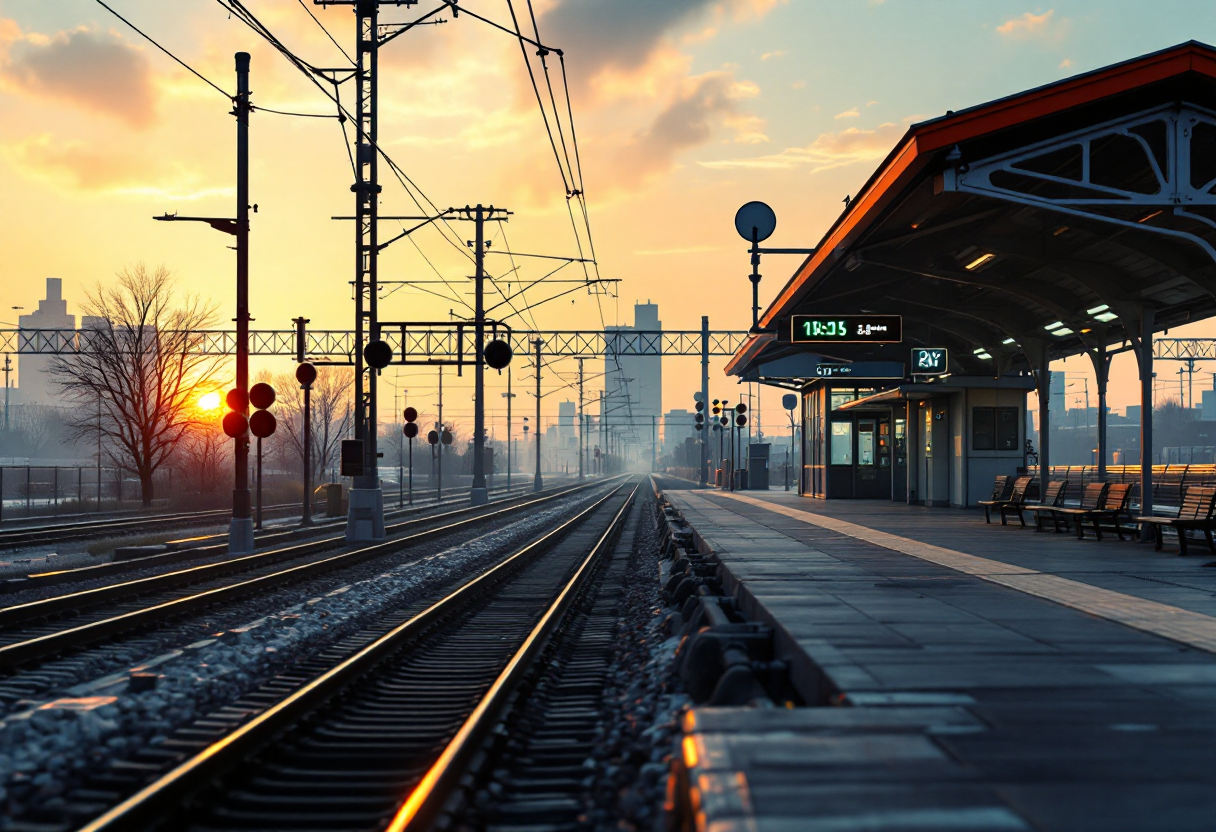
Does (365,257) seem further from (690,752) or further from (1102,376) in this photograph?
(690,752)

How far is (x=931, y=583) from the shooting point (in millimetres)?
10281

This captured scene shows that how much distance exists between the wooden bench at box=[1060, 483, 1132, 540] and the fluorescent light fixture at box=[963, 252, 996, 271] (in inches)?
151

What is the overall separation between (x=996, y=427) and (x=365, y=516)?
13935 mm

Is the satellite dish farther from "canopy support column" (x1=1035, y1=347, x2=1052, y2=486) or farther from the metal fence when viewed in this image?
the metal fence

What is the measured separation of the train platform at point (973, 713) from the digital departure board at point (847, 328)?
834cm

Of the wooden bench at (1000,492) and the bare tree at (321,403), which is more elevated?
the bare tree at (321,403)

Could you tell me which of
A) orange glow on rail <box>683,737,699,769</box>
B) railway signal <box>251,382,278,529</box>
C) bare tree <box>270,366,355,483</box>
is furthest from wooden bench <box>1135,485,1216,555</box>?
bare tree <box>270,366,355,483</box>

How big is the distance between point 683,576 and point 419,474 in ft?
344

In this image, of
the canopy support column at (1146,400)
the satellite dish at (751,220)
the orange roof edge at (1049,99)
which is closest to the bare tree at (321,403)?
the satellite dish at (751,220)

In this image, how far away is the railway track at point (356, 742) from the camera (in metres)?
4.85

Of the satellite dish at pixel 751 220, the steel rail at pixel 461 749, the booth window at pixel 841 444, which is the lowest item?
the steel rail at pixel 461 749

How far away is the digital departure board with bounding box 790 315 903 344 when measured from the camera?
18.8 m

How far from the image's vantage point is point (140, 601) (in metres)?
12.5

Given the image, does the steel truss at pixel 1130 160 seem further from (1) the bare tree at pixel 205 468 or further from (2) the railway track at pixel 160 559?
(1) the bare tree at pixel 205 468
